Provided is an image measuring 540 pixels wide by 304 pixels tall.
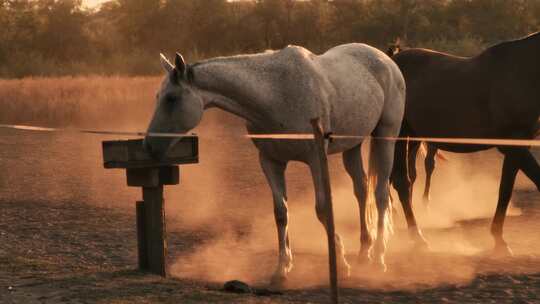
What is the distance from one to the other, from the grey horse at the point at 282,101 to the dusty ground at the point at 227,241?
641 mm

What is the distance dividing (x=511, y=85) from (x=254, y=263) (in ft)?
9.69

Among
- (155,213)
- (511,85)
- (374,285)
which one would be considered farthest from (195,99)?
(511,85)

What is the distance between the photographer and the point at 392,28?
4772cm

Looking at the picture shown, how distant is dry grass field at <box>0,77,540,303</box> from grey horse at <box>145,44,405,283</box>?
66 cm

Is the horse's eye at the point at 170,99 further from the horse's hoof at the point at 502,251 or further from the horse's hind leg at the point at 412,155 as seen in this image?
the horse's hind leg at the point at 412,155

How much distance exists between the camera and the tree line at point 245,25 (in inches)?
1864

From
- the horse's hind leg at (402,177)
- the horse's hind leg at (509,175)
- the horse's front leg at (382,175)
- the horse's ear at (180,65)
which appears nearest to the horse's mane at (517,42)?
the horse's hind leg at (509,175)

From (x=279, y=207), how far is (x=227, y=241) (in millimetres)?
2091

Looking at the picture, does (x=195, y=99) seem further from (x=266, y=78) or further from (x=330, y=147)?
(x=330, y=147)

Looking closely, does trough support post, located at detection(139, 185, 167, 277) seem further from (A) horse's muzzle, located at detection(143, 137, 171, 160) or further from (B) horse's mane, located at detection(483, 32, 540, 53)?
(B) horse's mane, located at detection(483, 32, 540, 53)

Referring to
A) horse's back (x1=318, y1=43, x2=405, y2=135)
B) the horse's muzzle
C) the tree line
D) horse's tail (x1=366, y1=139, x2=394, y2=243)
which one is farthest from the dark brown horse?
the tree line

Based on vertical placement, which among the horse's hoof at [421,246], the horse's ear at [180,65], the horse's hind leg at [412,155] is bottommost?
the horse's hoof at [421,246]

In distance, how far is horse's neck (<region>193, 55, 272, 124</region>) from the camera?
22.2 feet

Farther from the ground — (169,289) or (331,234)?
(331,234)
